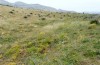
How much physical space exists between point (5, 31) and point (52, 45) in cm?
906

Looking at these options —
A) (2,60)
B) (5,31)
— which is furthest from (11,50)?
(5,31)

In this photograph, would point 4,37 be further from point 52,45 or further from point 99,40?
point 99,40

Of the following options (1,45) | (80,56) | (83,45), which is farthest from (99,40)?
(1,45)

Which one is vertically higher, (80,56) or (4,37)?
(80,56)

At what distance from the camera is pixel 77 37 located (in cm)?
1484

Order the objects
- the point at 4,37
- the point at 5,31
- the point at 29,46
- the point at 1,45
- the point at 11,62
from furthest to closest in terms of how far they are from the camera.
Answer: the point at 5,31, the point at 4,37, the point at 1,45, the point at 29,46, the point at 11,62

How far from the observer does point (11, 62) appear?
1228cm

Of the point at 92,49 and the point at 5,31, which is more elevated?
the point at 92,49

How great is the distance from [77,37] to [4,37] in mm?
7029

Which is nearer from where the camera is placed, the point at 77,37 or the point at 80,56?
the point at 80,56

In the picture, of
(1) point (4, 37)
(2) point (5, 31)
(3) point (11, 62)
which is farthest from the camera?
(2) point (5, 31)

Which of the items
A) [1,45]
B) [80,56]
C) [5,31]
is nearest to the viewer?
[80,56]

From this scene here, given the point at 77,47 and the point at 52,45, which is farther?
the point at 52,45

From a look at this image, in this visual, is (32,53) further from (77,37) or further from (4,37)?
(4,37)
